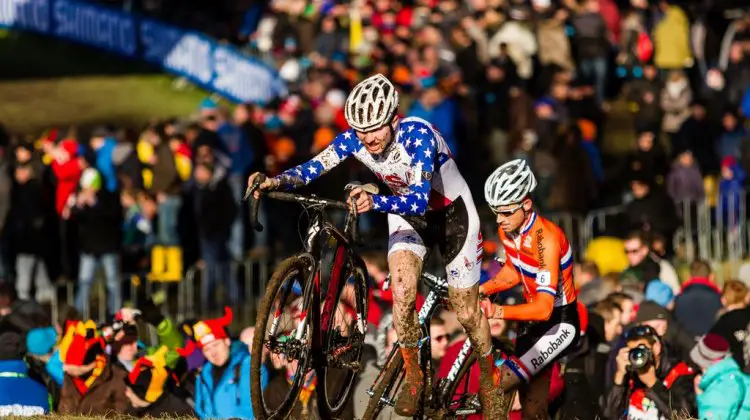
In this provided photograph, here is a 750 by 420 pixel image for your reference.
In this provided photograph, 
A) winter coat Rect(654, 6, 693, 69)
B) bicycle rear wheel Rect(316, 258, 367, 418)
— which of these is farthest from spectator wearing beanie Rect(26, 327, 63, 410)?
winter coat Rect(654, 6, 693, 69)

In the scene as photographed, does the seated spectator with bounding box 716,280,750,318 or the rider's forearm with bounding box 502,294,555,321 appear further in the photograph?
the seated spectator with bounding box 716,280,750,318

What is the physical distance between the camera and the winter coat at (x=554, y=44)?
28125 mm

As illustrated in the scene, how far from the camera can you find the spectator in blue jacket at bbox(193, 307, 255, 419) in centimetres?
1408

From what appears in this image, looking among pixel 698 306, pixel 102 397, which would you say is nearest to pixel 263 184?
pixel 102 397

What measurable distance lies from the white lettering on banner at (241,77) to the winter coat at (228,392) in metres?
17.9

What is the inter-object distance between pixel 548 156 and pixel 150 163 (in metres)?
5.41

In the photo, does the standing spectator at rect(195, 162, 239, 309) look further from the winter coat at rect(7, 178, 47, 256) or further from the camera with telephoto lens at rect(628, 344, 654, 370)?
the camera with telephoto lens at rect(628, 344, 654, 370)

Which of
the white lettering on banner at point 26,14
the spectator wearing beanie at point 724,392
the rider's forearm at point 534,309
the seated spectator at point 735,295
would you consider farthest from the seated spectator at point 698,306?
the white lettering on banner at point 26,14

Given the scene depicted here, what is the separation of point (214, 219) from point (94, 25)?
43.2 ft

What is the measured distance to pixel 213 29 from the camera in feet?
116

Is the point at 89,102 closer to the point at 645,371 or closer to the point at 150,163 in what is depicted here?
the point at 150,163

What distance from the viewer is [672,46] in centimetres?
2962

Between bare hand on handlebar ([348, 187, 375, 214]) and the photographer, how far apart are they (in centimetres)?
304

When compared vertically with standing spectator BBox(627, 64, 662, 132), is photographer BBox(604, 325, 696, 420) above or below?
below
